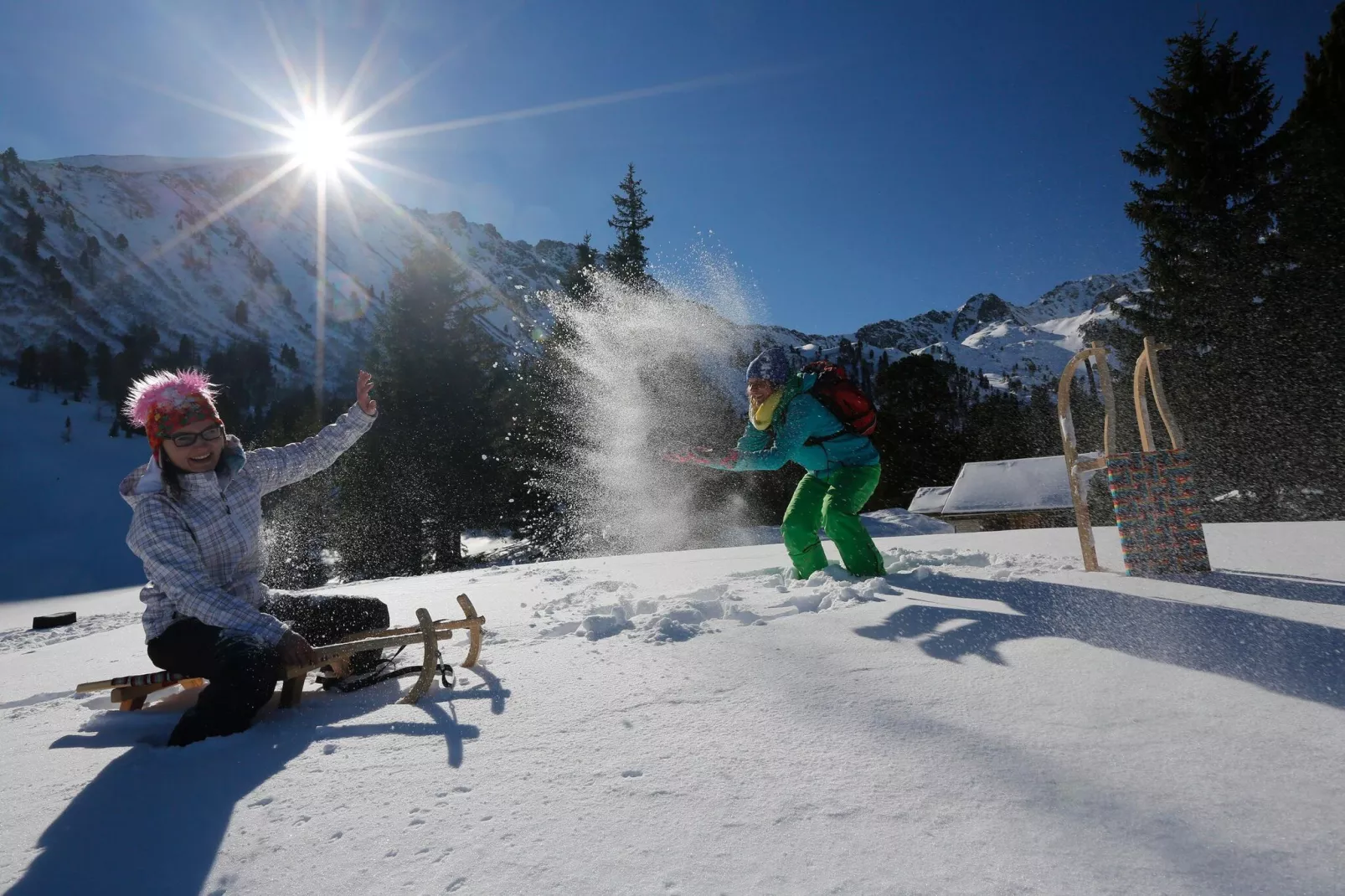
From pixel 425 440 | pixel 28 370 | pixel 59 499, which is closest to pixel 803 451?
pixel 425 440

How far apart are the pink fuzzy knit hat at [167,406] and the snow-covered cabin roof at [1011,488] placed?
19.3 metres

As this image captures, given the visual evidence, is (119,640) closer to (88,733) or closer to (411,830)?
(88,733)

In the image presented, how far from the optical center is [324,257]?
522 ft

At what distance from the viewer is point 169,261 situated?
10775 centimetres

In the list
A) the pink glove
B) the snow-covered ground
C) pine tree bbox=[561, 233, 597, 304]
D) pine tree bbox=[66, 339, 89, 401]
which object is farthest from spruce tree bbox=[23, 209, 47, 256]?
the snow-covered ground

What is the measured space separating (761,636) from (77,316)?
106335mm

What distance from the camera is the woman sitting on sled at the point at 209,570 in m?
2.38

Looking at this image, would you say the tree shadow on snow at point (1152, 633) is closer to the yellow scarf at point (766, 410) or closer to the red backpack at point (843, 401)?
the red backpack at point (843, 401)

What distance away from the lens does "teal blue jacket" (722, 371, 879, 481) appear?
4.43m

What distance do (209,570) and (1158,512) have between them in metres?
4.72

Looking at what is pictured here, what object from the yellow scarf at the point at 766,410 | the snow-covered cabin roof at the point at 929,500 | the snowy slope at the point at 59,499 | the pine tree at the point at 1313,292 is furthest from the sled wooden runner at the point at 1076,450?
the snowy slope at the point at 59,499

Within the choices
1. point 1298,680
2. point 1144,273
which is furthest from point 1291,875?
point 1144,273

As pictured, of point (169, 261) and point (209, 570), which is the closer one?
point (209, 570)

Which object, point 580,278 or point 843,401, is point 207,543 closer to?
point 843,401
